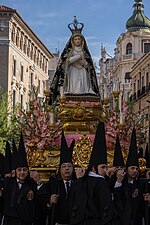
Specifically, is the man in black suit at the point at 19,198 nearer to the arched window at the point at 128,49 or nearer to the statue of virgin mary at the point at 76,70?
the statue of virgin mary at the point at 76,70

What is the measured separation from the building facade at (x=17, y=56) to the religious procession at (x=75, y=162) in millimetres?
23741

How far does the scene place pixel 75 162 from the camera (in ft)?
45.2

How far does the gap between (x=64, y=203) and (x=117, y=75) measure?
2311 inches

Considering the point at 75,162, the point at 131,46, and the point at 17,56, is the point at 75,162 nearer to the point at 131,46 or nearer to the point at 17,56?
the point at 17,56

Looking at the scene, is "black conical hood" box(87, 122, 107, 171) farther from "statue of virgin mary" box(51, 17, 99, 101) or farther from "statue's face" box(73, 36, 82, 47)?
"statue's face" box(73, 36, 82, 47)

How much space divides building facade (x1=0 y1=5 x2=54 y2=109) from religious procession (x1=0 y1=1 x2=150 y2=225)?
23741 mm

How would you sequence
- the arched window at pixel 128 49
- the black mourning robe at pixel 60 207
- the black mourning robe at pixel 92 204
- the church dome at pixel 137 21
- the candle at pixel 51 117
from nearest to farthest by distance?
the black mourning robe at pixel 92 204 < the black mourning robe at pixel 60 207 < the candle at pixel 51 117 < the arched window at pixel 128 49 < the church dome at pixel 137 21

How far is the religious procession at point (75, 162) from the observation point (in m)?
7.35

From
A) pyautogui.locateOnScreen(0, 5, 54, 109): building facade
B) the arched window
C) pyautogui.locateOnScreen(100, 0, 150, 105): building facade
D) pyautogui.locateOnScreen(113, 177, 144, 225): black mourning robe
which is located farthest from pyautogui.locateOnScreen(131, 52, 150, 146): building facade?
pyautogui.locateOnScreen(113, 177, 144, 225): black mourning robe

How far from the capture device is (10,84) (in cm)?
4534

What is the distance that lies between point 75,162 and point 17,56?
35075mm

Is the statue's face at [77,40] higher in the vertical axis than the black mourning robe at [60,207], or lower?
higher

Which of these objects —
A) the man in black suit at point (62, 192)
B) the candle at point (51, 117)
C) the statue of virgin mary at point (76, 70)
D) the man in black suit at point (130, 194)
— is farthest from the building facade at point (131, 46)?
the man in black suit at point (62, 192)

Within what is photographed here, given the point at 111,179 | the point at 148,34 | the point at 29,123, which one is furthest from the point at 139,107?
the point at 111,179
